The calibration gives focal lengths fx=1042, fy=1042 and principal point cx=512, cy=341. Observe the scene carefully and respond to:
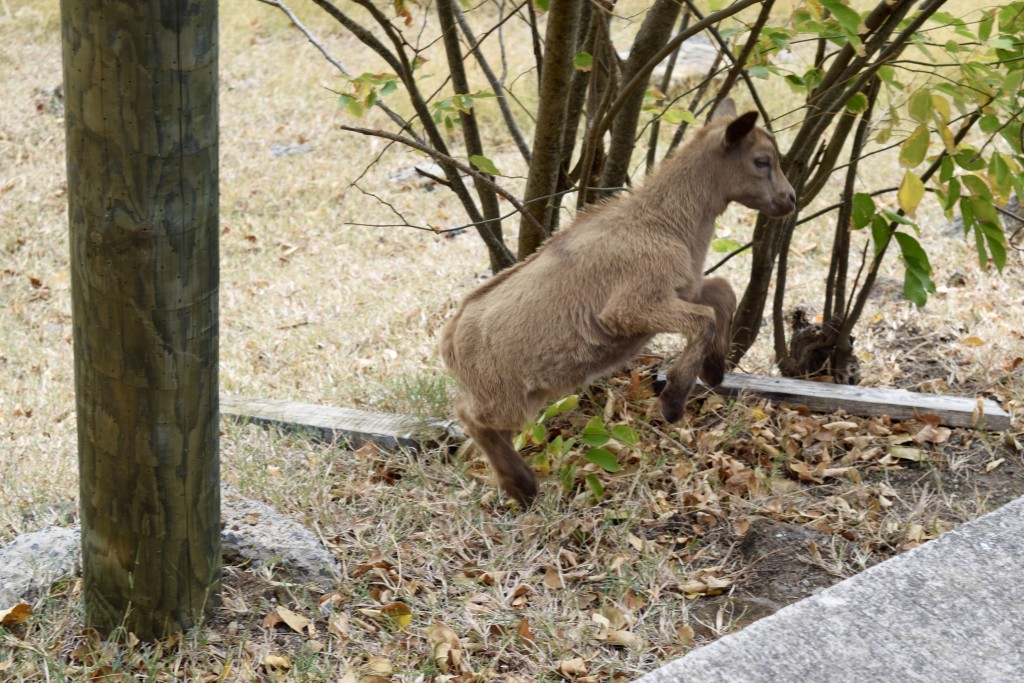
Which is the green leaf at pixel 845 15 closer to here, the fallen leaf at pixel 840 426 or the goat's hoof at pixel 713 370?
the goat's hoof at pixel 713 370

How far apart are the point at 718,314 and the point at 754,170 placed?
0.53 m

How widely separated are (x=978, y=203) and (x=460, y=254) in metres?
4.91

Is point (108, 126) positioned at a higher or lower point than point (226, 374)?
higher

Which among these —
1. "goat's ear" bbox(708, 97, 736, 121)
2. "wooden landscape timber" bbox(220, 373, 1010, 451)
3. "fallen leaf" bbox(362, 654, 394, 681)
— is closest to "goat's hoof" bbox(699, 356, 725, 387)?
"wooden landscape timber" bbox(220, 373, 1010, 451)

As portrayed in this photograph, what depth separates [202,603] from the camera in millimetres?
3242

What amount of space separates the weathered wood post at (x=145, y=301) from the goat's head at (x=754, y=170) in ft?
5.93

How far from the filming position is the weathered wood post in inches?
100

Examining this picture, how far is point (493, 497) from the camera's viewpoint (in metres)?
4.14

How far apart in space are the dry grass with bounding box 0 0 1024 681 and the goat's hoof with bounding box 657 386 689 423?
1.94 feet

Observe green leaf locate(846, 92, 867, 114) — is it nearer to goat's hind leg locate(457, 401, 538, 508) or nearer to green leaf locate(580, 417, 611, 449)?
green leaf locate(580, 417, 611, 449)

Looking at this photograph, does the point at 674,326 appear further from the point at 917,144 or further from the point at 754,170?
the point at 917,144

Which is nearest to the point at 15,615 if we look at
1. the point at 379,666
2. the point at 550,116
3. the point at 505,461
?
the point at 379,666

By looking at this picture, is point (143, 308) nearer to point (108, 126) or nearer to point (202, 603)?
point (108, 126)

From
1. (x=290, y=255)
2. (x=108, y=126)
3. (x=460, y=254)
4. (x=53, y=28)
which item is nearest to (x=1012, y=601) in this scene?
(x=108, y=126)
